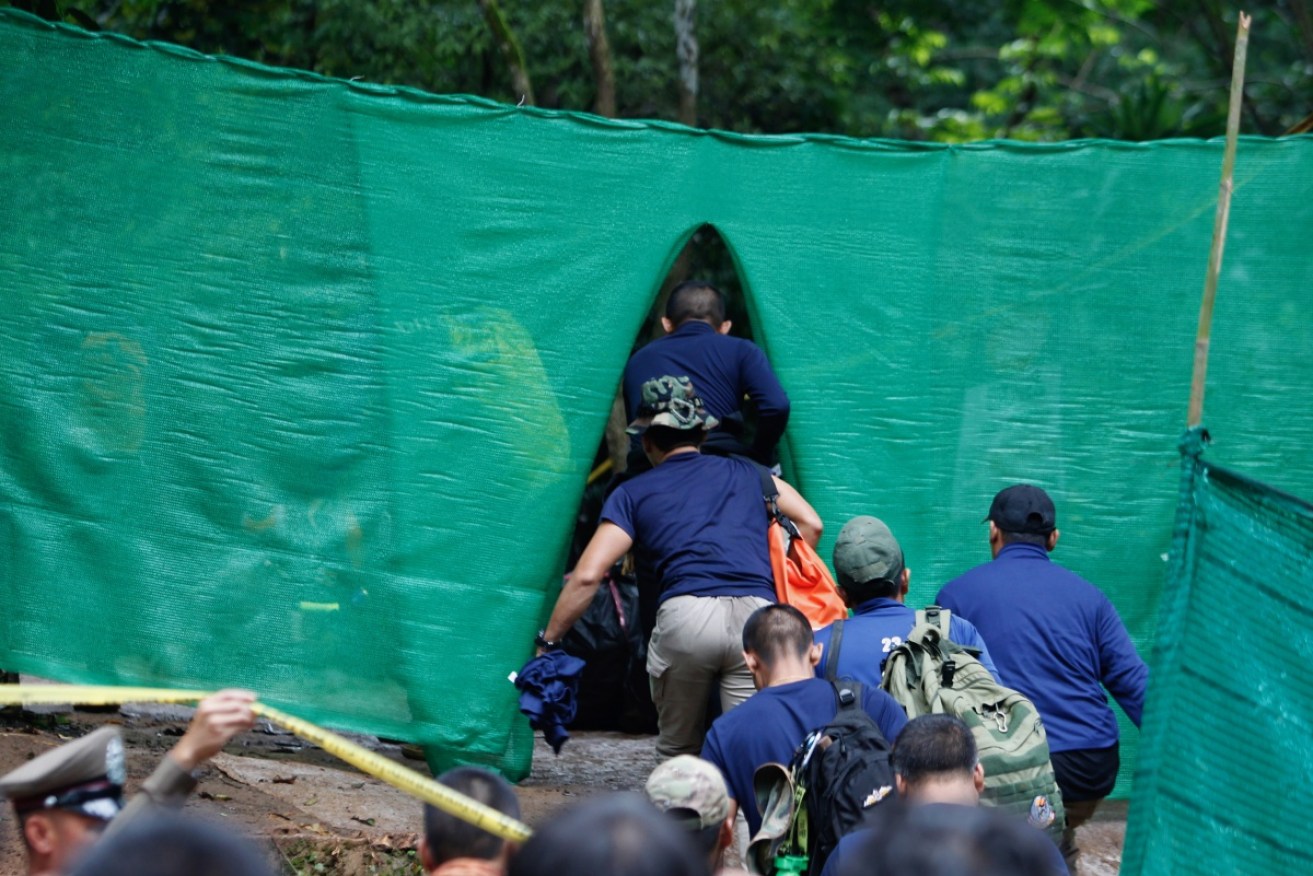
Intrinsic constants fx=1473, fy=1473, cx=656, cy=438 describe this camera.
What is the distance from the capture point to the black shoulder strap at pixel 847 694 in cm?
364

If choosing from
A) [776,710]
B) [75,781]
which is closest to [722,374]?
[776,710]

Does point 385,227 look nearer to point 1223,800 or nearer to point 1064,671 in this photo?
point 1064,671

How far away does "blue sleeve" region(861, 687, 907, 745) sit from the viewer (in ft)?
12.1

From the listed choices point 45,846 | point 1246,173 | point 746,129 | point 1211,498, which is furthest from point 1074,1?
point 45,846

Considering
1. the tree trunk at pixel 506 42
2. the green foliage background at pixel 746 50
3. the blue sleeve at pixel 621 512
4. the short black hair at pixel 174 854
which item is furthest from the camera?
the green foliage background at pixel 746 50

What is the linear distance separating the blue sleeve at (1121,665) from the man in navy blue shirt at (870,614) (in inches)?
18.4

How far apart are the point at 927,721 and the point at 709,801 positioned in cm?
58

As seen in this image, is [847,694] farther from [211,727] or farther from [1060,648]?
[211,727]

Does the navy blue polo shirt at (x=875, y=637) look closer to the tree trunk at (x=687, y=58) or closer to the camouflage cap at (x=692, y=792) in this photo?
the camouflage cap at (x=692, y=792)

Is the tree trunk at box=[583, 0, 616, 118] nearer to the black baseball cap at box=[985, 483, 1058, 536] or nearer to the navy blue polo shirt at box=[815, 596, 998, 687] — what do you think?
the black baseball cap at box=[985, 483, 1058, 536]

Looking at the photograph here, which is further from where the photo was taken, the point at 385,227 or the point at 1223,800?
the point at 385,227

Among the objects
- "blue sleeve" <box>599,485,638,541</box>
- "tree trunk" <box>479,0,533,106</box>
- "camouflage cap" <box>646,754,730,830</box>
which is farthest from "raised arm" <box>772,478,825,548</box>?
"tree trunk" <box>479,0,533,106</box>

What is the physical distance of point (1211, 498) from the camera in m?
3.49

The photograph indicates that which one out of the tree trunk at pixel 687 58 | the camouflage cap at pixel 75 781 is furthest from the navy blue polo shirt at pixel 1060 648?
the tree trunk at pixel 687 58
